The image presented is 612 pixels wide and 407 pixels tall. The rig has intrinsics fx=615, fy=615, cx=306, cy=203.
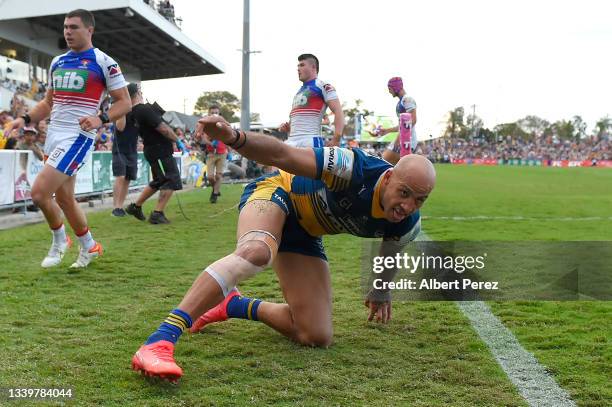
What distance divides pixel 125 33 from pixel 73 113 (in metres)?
31.1

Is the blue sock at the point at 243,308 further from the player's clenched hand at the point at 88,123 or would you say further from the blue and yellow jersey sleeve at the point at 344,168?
→ the player's clenched hand at the point at 88,123

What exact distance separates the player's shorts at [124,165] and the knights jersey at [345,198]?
6.76 meters

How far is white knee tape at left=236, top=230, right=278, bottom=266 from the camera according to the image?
9.84 ft

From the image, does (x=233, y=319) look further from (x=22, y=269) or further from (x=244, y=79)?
(x=244, y=79)

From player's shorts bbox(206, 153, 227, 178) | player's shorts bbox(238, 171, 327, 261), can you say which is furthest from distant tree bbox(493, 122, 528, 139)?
player's shorts bbox(238, 171, 327, 261)

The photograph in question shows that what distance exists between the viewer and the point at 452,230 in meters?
8.00

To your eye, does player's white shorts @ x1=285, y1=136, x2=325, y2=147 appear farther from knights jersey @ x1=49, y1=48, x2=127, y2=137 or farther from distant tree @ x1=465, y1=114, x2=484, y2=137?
distant tree @ x1=465, y1=114, x2=484, y2=137

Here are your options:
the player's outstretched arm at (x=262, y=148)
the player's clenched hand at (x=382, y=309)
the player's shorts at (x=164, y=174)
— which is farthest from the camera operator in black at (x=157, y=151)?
the player's outstretched arm at (x=262, y=148)

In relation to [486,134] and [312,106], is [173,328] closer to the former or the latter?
[312,106]

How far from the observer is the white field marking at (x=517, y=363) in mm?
2578

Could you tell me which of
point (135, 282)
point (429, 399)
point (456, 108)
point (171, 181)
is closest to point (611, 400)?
point (429, 399)

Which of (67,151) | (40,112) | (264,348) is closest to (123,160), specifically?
(40,112)

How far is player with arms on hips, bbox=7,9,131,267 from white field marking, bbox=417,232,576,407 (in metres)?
3.40

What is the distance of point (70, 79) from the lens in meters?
5.33
